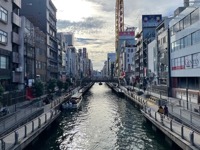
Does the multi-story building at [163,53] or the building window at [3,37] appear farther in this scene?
the multi-story building at [163,53]

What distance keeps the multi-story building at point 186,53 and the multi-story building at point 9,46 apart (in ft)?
107

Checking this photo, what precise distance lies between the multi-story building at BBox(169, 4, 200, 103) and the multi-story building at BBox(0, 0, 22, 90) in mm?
32630

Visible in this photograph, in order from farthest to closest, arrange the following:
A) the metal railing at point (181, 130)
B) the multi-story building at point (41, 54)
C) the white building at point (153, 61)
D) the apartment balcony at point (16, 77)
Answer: the white building at point (153, 61) → the multi-story building at point (41, 54) → the apartment balcony at point (16, 77) → the metal railing at point (181, 130)

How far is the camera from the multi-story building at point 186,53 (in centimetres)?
5197

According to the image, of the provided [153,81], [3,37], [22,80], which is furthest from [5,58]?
[153,81]

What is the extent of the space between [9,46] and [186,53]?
112 feet

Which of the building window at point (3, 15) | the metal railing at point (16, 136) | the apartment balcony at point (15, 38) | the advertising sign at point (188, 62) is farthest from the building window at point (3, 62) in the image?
the advertising sign at point (188, 62)

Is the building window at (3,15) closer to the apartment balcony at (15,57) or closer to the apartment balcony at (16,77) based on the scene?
the apartment balcony at (15,57)

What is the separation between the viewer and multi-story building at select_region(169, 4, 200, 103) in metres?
52.0

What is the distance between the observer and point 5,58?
55.8 m

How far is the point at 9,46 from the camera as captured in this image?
2263 inches

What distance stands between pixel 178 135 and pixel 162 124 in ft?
21.1

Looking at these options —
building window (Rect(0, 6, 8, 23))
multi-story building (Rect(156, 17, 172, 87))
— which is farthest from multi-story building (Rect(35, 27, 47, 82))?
multi-story building (Rect(156, 17, 172, 87))

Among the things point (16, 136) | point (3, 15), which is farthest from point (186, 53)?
point (16, 136)
